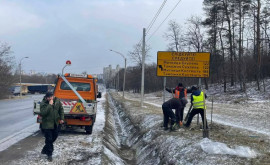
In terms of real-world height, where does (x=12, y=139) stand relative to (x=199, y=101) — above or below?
below

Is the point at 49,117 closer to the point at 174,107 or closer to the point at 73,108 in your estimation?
the point at 73,108

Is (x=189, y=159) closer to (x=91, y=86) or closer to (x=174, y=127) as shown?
(x=174, y=127)

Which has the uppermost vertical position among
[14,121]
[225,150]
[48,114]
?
[48,114]

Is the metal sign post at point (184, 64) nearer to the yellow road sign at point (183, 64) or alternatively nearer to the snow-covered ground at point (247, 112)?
the yellow road sign at point (183, 64)

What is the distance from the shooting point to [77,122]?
477 inches

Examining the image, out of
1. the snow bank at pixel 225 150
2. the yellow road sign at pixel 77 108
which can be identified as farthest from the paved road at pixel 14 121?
the snow bank at pixel 225 150

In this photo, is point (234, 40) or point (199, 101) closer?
point (199, 101)

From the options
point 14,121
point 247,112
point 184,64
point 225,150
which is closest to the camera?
point 225,150

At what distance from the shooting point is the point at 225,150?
25.8 feet

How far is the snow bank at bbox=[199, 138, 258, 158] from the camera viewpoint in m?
7.59

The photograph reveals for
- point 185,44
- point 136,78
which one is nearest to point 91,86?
point 185,44

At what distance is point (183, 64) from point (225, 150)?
6809mm

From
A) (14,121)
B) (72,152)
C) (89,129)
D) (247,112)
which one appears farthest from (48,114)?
(247,112)

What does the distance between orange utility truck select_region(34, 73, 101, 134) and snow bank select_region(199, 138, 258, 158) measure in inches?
200
